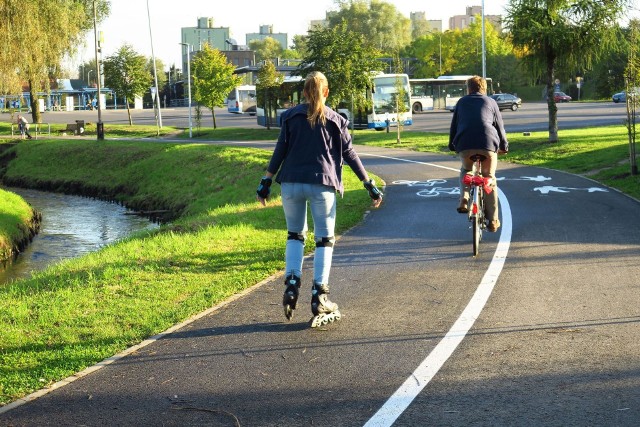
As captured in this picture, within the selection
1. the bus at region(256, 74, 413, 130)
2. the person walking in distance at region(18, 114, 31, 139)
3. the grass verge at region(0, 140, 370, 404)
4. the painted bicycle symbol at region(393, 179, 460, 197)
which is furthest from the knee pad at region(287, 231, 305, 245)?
the person walking in distance at region(18, 114, 31, 139)

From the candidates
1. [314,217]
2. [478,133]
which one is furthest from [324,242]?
[478,133]

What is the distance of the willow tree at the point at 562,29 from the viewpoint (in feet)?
99.8

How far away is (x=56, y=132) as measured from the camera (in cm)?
6244

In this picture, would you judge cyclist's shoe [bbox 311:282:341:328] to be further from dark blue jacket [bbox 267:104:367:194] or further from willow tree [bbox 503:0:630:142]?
willow tree [bbox 503:0:630:142]

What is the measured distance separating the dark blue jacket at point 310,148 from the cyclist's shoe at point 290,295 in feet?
2.63

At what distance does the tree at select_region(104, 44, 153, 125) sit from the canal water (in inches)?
1145

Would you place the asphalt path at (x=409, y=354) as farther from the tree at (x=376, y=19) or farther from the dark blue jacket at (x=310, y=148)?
the tree at (x=376, y=19)

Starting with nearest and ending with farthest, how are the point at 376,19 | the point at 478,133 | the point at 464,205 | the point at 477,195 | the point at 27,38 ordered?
the point at 477,195 < the point at 478,133 < the point at 464,205 < the point at 27,38 < the point at 376,19

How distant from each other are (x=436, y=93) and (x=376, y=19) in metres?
66.2

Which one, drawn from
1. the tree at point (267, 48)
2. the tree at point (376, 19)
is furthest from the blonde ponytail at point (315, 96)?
the tree at point (267, 48)

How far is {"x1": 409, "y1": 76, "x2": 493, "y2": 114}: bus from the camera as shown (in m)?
77.6

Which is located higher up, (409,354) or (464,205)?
(464,205)

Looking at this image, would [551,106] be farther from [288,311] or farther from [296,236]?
[288,311]

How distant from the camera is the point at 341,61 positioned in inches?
1652
